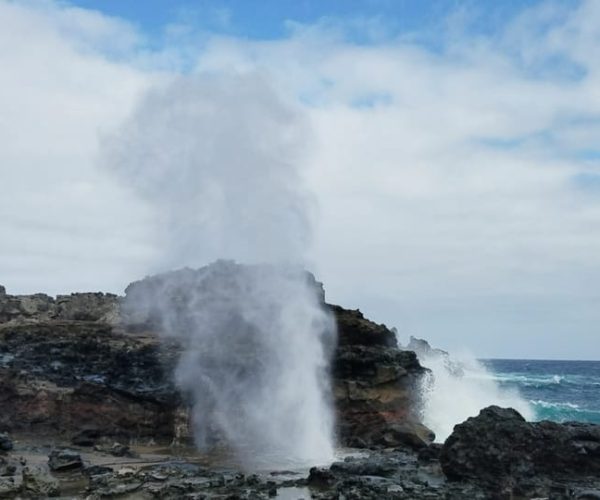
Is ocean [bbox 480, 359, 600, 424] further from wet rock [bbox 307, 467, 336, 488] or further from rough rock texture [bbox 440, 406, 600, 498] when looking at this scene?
wet rock [bbox 307, 467, 336, 488]

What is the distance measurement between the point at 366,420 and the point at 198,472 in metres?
8.83

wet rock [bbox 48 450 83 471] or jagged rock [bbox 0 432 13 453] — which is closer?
wet rock [bbox 48 450 83 471]

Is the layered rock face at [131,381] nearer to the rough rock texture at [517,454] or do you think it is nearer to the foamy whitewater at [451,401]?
the foamy whitewater at [451,401]

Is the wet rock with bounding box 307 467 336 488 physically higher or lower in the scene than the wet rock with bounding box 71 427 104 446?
lower

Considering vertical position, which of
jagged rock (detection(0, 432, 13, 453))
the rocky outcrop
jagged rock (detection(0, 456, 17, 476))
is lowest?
jagged rock (detection(0, 456, 17, 476))

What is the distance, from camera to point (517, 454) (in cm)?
1628

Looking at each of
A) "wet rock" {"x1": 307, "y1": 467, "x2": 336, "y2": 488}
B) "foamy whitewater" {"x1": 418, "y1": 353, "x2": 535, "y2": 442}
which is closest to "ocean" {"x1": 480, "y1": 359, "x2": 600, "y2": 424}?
"foamy whitewater" {"x1": 418, "y1": 353, "x2": 535, "y2": 442}

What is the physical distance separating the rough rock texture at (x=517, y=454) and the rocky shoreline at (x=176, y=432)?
0.08 feet

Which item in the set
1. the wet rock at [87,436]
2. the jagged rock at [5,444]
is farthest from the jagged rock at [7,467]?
the wet rock at [87,436]

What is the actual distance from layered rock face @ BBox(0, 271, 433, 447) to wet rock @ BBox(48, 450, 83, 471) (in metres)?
5.00

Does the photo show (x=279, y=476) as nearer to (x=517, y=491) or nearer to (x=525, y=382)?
(x=517, y=491)

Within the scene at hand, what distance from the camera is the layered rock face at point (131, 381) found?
22.7 meters

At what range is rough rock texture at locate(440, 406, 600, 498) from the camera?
631 inches

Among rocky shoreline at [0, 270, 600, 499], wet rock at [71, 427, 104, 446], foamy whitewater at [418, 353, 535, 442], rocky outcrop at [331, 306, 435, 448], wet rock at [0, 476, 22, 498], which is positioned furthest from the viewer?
foamy whitewater at [418, 353, 535, 442]
